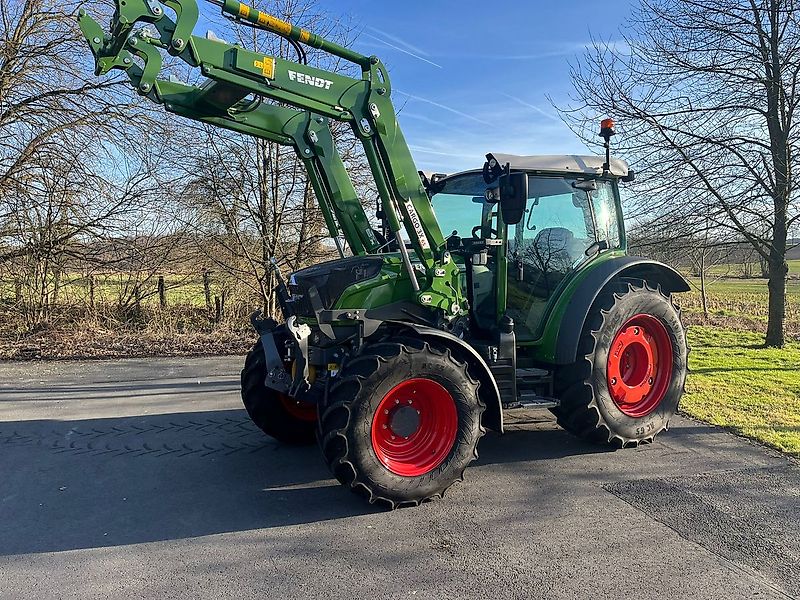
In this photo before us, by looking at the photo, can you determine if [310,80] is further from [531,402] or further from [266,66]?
[531,402]

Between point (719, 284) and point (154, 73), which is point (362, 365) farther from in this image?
point (719, 284)

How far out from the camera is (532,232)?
16.4 ft

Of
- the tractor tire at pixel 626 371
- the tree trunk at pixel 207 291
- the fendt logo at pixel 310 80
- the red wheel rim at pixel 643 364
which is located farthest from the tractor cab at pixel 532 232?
the tree trunk at pixel 207 291

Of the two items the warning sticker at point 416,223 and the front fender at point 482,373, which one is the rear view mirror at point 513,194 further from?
the front fender at point 482,373

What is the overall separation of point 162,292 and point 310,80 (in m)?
9.33

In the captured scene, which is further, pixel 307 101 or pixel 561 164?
pixel 561 164

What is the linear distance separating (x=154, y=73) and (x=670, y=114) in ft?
27.9

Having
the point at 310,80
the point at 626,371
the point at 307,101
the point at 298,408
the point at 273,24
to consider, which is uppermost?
the point at 273,24

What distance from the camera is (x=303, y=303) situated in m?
4.64

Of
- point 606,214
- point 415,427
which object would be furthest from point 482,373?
point 606,214

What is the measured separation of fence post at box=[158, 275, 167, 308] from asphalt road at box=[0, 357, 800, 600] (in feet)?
22.1

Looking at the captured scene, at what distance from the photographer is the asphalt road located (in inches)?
115

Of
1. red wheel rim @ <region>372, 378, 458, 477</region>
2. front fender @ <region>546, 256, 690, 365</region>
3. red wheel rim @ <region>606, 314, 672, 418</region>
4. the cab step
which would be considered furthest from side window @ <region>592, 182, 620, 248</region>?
red wheel rim @ <region>372, 378, 458, 477</region>

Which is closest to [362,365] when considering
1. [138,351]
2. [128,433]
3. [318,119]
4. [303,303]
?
[303,303]
